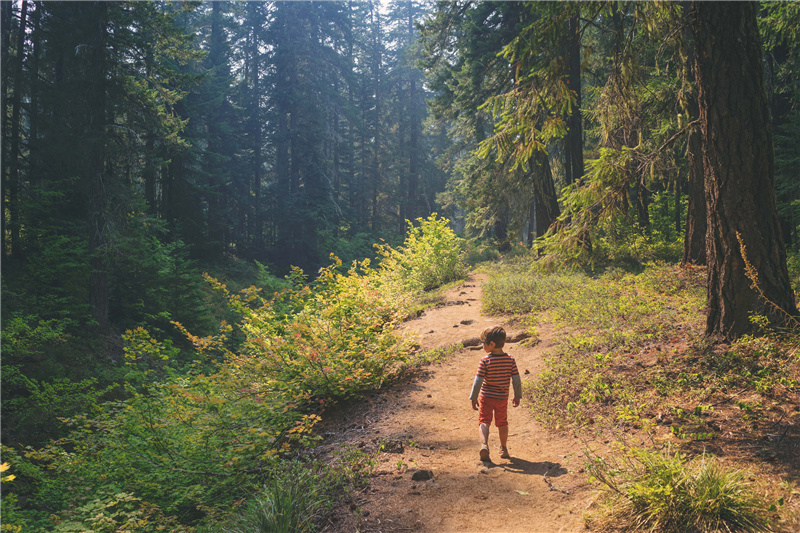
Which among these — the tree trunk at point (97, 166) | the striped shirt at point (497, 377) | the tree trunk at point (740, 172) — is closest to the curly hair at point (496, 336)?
the striped shirt at point (497, 377)

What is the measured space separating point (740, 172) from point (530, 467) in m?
4.06

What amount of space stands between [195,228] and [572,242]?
1988 cm

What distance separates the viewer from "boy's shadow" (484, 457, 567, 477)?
4.08m

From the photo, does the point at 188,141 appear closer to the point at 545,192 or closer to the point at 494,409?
the point at 545,192

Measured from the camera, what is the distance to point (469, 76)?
714 inches

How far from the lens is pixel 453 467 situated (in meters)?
4.39

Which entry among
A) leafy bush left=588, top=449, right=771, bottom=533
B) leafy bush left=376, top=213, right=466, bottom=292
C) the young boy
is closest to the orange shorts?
the young boy

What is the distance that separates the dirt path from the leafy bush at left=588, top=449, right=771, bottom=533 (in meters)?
0.35

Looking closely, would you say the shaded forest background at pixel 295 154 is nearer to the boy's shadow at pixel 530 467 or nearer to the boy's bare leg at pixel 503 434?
the boy's shadow at pixel 530 467

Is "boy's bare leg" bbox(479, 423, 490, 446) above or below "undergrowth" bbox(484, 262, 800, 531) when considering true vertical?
below

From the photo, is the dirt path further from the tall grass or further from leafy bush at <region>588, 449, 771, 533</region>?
leafy bush at <region>588, 449, 771, 533</region>

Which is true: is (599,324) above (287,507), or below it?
above

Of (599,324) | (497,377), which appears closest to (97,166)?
(497,377)

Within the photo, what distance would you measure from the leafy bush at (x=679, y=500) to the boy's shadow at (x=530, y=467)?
0.81 metres
